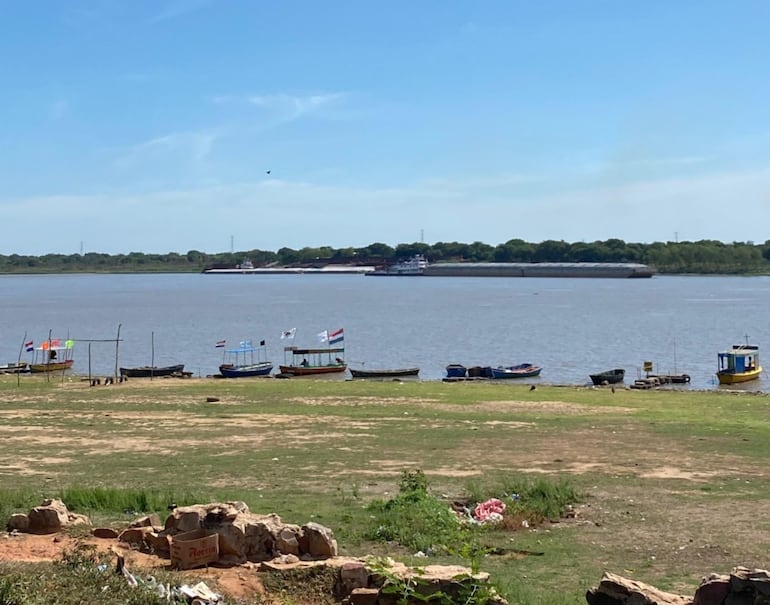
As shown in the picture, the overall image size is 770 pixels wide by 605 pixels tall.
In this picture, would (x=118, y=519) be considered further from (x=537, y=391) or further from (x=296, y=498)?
(x=537, y=391)

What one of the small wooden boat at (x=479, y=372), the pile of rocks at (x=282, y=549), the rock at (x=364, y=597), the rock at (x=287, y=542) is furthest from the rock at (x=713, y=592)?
the small wooden boat at (x=479, y=372)

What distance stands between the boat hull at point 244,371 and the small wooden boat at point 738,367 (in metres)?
24.0

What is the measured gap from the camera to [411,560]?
11.0m

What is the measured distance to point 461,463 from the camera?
735 inches

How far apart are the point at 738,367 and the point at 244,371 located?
25.6 m

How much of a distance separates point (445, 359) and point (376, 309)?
190 ft

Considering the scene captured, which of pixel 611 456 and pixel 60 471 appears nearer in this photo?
pixel 60 471

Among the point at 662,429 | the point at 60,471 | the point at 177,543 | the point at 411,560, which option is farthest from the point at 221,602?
the point at 662,429

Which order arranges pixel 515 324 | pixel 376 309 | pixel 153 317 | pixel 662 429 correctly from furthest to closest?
pixel 376 309 < pixel 153 317 < pixel 515 324 < pixel 662 429

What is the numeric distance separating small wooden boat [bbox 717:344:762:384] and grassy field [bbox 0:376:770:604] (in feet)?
49.9

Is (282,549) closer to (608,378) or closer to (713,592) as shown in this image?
(713,592)

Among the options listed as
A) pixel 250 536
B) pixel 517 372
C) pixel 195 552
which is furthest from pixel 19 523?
pixel 517 372

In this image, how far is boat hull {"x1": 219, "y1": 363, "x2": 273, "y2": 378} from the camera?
51031 mm

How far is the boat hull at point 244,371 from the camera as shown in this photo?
51.0 meters
